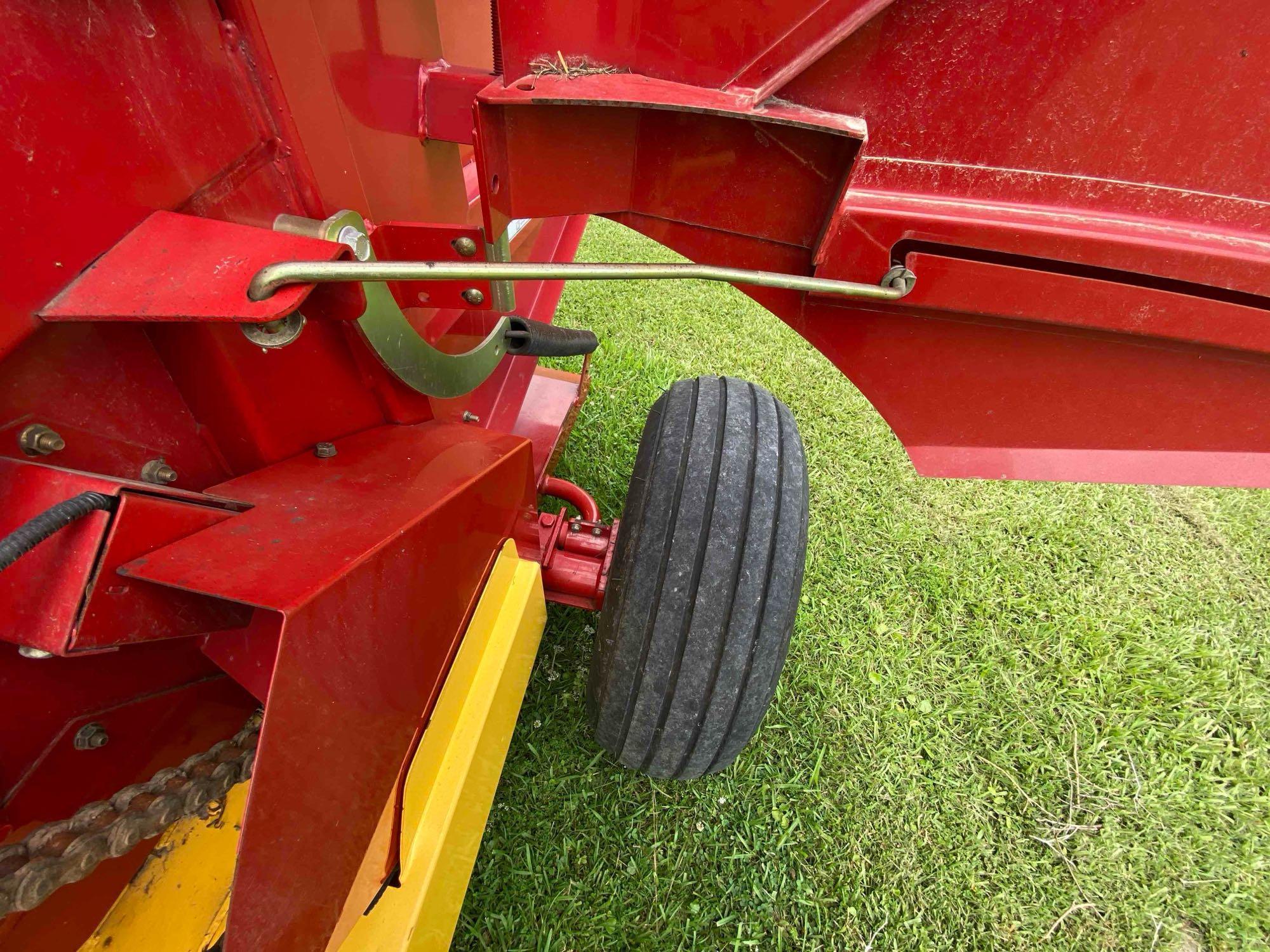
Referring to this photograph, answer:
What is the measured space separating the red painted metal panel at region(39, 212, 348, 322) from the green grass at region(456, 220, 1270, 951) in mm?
1354

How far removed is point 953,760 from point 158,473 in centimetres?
190

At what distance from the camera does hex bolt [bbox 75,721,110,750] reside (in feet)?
2.45

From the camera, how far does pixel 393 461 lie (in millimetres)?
1024

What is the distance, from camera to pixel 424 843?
98cm

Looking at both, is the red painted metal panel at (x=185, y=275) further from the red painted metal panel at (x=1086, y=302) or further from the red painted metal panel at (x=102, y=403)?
the red painted metal panel at (x=1086, y=302)

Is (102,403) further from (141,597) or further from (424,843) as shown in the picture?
(424,843)

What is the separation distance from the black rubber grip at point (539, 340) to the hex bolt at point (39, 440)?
1086mm

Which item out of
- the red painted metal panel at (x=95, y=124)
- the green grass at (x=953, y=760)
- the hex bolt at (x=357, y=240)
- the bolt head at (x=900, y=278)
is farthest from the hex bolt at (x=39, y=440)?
the green grass at (x=953, y=760)

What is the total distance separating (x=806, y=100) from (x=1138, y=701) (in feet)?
6.70

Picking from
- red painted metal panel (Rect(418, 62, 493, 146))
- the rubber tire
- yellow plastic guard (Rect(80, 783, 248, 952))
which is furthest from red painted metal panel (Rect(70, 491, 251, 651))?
red painted metal panel (Rect(418, 62, 493, 146))

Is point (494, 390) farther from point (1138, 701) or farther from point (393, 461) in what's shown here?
point (1138, 701)

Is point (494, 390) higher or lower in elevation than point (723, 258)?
lower

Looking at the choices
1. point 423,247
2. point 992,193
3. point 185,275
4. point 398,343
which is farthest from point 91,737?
point 992,193

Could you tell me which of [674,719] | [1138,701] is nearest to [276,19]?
[674,719]
